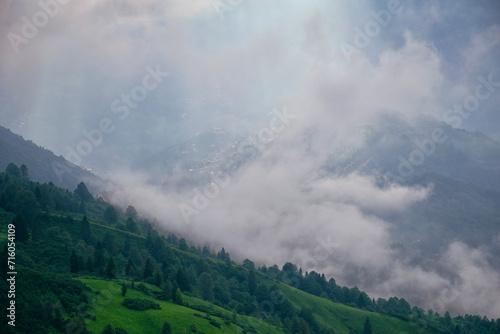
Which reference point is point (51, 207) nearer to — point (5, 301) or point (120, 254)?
point (120, 254)

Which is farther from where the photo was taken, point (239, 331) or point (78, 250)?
point (78, 250)

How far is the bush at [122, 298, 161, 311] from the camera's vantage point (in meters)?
108

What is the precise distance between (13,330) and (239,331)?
224ft

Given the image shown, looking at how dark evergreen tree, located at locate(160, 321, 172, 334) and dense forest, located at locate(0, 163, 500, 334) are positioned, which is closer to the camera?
dense forest, located at locate(0, 163, 500, 334)

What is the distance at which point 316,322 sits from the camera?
189 meters

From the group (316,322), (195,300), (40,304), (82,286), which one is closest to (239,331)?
(195,300)

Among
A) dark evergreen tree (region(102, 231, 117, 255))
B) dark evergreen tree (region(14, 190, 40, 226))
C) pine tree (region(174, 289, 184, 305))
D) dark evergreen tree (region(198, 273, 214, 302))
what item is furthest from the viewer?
dark evergreen tree (region(102, 231, 117, 255))

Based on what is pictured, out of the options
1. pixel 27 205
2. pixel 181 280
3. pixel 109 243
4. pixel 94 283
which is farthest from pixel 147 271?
pixel 27 205

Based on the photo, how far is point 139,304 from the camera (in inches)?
4309

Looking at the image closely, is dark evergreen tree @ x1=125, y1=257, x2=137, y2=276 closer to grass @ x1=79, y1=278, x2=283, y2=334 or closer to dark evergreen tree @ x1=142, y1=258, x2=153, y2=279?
dark evergreen tree @ x1=142, y1=258, x2=153, y2=279

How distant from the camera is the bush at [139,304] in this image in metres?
108

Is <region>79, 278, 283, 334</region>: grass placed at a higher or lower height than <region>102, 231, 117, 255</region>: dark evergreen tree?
lower

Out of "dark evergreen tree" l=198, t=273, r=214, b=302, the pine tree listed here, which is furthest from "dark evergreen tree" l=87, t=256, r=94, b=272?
"dark evergreen tree" l=198, t=273, r=214, b=302

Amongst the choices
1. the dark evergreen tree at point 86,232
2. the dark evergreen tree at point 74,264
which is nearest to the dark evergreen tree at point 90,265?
the dark evergreen tree at point 74,264
